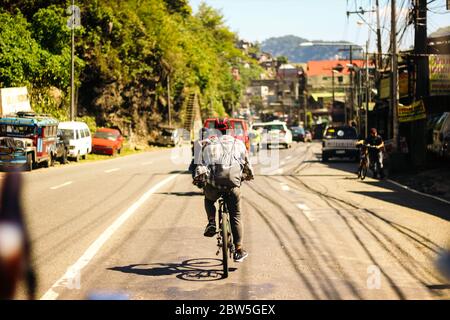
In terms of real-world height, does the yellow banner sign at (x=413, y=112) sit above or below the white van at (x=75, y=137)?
above

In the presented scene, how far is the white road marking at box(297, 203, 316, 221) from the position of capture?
1420cm

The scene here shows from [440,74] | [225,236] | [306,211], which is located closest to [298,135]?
[440,74]

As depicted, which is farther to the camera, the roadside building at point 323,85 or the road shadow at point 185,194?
the roadside building at point 323,85

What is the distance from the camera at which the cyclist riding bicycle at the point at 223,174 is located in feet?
28.4

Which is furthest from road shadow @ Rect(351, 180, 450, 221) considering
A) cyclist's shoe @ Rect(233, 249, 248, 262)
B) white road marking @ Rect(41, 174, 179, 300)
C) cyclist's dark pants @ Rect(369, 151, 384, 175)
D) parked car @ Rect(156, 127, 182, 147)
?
parked car @ Rect(156, 127, 182, 147)

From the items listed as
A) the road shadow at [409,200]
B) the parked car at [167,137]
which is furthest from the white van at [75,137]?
the parked car at [167,137]

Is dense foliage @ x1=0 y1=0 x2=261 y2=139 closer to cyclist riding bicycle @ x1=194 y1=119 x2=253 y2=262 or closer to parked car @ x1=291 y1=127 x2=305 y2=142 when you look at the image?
parked car @ x1=291 y1=127 x2=305 y2=142

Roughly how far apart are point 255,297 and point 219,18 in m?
134

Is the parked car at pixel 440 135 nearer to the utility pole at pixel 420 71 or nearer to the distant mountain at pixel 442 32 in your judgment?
the utility pole at pixel 420 71

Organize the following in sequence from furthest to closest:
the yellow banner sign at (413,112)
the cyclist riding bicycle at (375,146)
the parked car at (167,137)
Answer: the parked car at (167,137)
the yellow banner sign at (413,112)
the cyclist riding bicycle at (375,146)

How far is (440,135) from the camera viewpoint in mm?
27641

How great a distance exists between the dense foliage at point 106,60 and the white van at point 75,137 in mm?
6118

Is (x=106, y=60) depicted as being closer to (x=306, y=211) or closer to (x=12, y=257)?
(x=306, y=211)
